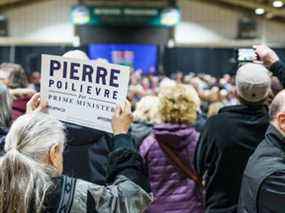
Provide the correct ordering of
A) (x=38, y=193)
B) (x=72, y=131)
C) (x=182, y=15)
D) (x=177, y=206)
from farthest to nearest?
→ 1. (x=182, y=15)
2. (x=177, y=206)
3. (x=72, y=131)
4. (x=38, y=193)

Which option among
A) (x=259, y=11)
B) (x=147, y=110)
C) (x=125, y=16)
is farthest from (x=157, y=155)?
(x=259, y=11)

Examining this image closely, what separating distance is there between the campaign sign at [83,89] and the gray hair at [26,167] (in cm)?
35

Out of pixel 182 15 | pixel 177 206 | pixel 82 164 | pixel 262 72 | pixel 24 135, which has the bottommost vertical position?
pixel 177 206

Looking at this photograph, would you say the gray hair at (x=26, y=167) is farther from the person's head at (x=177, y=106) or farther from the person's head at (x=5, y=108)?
the person's head at (x=177, y=106)

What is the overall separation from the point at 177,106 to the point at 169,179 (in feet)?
1.40

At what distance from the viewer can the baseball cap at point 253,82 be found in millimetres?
2756

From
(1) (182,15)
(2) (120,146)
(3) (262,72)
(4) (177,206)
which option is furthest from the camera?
(1) (182,15)

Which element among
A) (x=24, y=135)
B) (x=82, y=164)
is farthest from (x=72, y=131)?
(x=24, y=135)

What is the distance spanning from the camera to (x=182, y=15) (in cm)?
1805

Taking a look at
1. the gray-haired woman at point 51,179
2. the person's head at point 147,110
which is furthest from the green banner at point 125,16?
the gray-haired woman at point 51,179

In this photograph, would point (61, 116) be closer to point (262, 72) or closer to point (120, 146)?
point (120, 146)

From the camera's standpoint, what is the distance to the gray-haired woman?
1.60 metres

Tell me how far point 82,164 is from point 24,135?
889mm

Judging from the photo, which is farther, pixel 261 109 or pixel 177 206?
pixel 177 206
